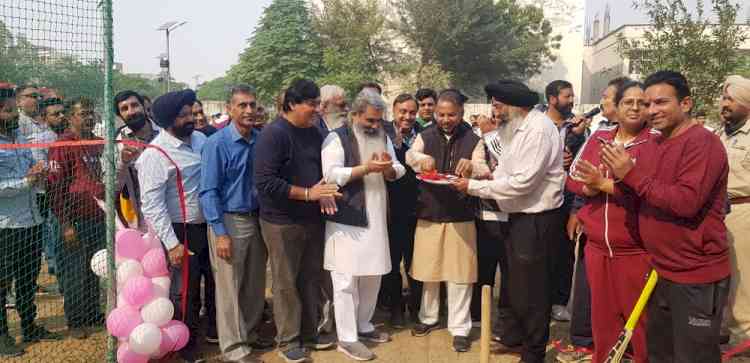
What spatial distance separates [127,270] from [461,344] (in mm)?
2461

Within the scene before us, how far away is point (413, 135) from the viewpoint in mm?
5348

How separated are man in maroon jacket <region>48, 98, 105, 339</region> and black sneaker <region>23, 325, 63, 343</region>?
0.50 feet

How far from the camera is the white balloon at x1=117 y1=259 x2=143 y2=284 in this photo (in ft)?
12.3

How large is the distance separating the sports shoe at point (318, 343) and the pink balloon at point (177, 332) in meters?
0.92

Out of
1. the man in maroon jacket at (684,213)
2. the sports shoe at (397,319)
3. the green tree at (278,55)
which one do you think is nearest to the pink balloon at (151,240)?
the sports shoe at (397,319)

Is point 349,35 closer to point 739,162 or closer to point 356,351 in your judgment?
point 739,162

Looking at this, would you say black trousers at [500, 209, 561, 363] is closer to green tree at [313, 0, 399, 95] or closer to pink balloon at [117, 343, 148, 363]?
pink balloon at [117, 343, 148, 363]

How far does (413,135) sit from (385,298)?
1535 mm

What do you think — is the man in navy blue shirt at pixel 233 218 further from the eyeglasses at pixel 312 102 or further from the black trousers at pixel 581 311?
the black trousers at pixel 581 311

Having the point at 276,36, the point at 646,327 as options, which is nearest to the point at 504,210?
the point at 646,327

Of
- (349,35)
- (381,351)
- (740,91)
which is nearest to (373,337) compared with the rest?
(381,351)

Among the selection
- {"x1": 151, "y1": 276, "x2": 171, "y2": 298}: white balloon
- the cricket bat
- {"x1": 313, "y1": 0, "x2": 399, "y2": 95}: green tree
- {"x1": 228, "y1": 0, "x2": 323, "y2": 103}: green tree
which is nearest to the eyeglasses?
{"x1": 151, "y1": 276, "x2": 171, "y2": 298}: white balloon

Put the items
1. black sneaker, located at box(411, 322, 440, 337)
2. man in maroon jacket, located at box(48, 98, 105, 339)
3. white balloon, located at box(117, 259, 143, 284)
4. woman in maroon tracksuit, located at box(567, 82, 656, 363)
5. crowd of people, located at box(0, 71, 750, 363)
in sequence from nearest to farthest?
1. woman in maroon tracksuit, located at box(567, 82, 656, 363)
2. crowd of people, located at box(0, 71, 750, 363)
3. white balloon, located at box(117, 259, 143, 284)
4. man in maroon jacket, located at box(48, 98, 105, 339)
5. black sneaker, located at box(411, 322, 440, 337)

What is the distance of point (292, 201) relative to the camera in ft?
13.1
